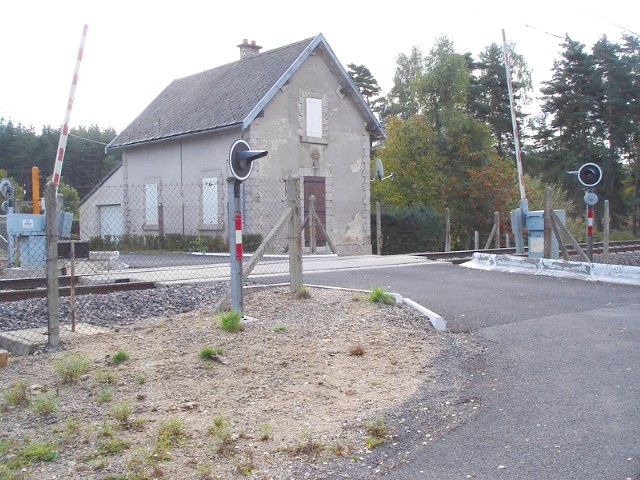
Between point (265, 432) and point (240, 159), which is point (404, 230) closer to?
point (240, 159)

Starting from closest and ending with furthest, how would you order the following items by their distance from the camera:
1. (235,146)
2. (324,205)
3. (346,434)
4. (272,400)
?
(346,434)
(272,400)
(235,146)
(324,205)

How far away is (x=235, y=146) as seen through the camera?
8.21m

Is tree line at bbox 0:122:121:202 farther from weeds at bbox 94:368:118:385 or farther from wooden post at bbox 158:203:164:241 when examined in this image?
weeds at bbox 94:368:118:385

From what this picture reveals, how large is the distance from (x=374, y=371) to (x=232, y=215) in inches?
115

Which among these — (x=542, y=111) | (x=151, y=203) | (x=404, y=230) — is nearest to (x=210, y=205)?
(x=151, y=203)

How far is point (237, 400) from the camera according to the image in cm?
557

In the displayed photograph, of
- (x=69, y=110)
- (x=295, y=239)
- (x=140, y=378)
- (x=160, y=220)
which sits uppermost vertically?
(x=69, y=110)

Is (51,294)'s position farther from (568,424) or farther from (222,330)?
(568,424)

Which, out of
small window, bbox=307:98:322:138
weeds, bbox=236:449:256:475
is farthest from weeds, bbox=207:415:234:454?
small window, bbox=307:98:322:138

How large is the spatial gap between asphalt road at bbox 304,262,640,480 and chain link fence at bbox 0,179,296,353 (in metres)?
3.22

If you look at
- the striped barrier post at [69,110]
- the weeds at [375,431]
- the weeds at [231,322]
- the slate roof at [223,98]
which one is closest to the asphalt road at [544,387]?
the weeds at [375,431]

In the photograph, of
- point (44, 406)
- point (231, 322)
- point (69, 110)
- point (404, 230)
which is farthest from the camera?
point (404, 230)

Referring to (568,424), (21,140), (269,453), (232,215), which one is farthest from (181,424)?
(21,140)

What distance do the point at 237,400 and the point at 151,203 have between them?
74.4ft
